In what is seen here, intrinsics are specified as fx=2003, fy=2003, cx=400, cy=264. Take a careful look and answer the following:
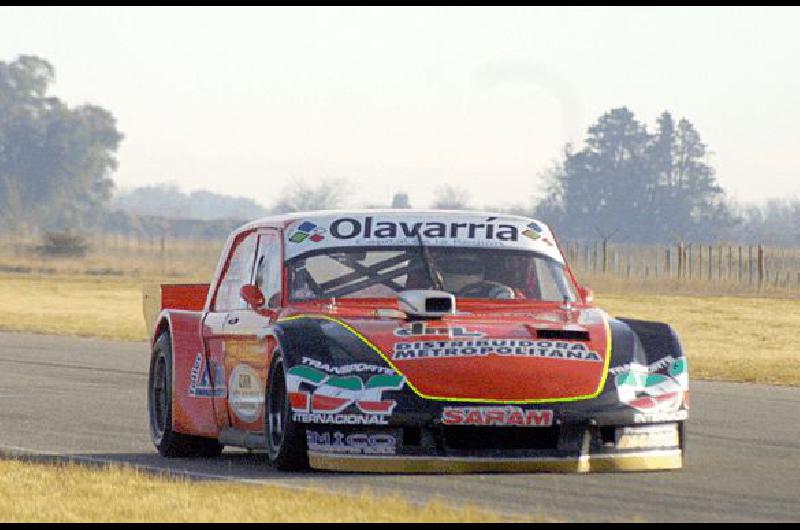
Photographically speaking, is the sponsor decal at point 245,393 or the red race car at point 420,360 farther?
the sponsor decal at point 245,393

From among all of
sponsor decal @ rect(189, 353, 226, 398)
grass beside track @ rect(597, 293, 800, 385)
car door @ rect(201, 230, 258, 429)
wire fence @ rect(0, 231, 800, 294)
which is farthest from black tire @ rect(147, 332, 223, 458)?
wire fence @ rect(0, 231, 800, 294)

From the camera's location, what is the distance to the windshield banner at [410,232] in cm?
1178

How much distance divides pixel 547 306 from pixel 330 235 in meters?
1.36

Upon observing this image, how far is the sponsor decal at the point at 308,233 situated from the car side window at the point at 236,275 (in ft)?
1.74

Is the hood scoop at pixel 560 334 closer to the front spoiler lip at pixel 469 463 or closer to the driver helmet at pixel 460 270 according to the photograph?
the front spoiler lip at pixel 469 463

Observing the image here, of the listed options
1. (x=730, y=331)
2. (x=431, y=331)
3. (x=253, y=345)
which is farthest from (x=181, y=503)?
(x=730, y=331)

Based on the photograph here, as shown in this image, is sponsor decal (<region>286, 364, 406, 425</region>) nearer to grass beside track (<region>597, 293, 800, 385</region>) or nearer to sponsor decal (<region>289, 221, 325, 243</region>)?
sponsor decal (<region>289, 221, 325, 243</region>)

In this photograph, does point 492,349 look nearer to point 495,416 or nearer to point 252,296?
point 495,416

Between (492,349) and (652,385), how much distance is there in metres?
0.87

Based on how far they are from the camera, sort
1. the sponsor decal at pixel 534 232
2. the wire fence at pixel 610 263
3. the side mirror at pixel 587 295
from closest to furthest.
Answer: the side mirror at pixel 587 295 < the sponsor decal at pixel 534 232 < the wire fence at pixel 610 263

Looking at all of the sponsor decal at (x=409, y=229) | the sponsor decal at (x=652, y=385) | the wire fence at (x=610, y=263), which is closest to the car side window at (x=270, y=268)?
the sponsor decal at (x=409, y=229)

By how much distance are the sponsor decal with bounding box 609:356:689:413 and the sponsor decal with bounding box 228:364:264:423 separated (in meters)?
2.03

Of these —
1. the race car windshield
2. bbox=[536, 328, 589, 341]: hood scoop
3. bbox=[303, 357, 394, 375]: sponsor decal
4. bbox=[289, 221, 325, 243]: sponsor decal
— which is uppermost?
bbox=[289, 221, 325, 243]: sponsor decal

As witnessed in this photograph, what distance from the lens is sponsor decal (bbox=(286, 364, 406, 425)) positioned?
1009 centimetres
